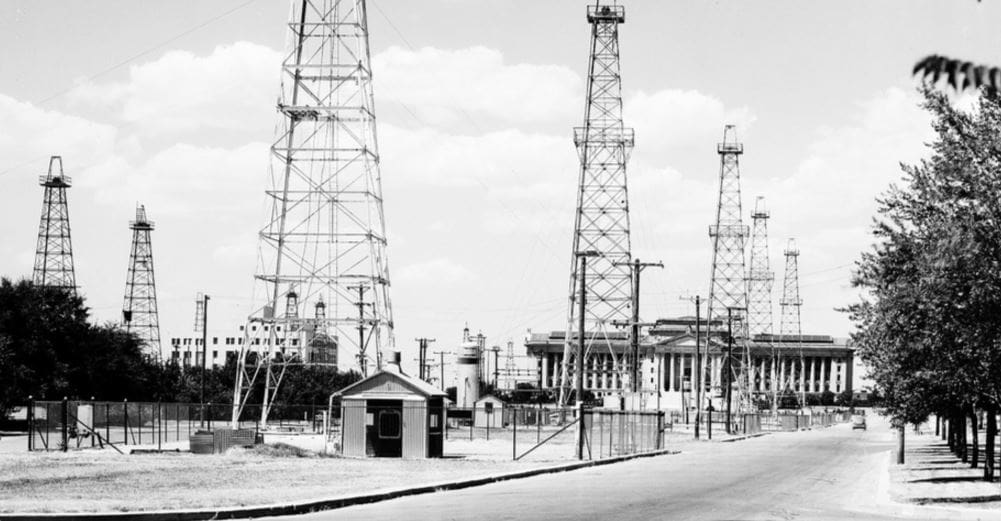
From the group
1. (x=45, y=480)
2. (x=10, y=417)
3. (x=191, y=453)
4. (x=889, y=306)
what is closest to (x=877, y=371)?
(x=889, y=306)

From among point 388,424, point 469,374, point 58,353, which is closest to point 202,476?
point 388,424

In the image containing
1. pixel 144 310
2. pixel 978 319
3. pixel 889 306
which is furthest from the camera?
pixel 144 310

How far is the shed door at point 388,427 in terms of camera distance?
131 feet

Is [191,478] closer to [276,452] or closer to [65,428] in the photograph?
[276,452]

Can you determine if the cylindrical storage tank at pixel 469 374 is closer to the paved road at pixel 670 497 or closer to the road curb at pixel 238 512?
the paved road at pixel 670 497

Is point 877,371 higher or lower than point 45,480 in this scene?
higher

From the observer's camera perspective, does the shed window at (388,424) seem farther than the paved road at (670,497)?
Yes

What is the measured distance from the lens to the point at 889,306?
22844mm

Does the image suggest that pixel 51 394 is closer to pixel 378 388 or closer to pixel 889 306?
pixel 378 388

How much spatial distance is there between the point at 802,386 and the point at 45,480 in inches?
6816

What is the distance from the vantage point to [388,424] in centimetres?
4006

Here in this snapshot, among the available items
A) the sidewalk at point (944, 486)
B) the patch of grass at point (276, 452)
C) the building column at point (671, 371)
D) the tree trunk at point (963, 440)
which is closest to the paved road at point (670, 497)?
the sidewalk at point (944, 486)

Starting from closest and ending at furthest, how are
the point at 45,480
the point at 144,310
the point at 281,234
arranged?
the point at 45,480 → the point at 281,234 → the point at 144,310

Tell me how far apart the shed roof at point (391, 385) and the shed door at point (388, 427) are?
42cm
